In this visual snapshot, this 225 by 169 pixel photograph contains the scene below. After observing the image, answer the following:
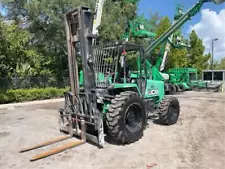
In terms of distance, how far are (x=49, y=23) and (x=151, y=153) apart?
14.3 metres

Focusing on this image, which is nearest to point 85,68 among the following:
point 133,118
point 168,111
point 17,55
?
point 133,118

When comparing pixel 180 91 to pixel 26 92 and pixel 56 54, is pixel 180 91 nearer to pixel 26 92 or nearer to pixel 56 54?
pixel 56 54

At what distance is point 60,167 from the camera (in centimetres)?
402

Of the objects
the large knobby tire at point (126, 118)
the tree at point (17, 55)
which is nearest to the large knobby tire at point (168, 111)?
the large knobby tire at point (126, 118)

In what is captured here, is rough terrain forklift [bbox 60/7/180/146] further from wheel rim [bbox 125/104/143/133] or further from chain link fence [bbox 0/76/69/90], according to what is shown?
chain link fence [bbox 0/76/69/90]

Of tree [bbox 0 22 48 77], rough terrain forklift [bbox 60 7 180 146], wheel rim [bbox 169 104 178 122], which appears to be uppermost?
tree [bbox 0 22 48 77]

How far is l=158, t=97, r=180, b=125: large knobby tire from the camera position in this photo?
669 cm

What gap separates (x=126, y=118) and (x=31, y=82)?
12.5 meters

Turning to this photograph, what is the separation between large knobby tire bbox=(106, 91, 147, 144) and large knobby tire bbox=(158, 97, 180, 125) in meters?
1.20

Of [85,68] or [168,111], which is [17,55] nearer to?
[85,68]

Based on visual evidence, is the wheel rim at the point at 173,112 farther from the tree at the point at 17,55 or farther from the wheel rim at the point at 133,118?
the tree at the point at 17,55

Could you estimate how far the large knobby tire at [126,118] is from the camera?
494cm

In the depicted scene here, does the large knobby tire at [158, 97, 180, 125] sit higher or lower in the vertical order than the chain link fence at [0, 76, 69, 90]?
lower

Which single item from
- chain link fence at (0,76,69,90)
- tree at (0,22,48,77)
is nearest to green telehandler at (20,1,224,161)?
tree at (0,22,48,77)
